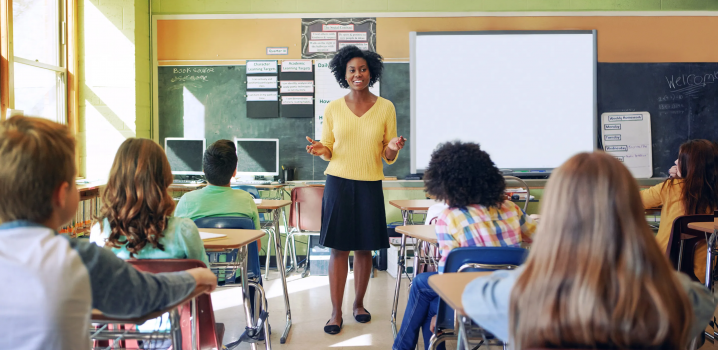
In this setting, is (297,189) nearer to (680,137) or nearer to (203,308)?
(203,308)

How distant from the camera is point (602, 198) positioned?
93 cm

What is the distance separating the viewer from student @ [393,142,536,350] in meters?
1.79

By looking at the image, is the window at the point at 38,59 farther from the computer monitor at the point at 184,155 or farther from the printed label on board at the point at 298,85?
the printed label on board at the point at 298,85

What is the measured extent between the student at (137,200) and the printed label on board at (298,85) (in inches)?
127

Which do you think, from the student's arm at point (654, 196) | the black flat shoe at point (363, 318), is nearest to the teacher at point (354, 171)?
the black flat shoe at point (363, 318)

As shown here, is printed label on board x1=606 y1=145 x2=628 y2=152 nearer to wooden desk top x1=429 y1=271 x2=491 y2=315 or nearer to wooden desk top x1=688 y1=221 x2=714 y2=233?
wooden desk top x1=688 y1=221 x2=714 y2=233

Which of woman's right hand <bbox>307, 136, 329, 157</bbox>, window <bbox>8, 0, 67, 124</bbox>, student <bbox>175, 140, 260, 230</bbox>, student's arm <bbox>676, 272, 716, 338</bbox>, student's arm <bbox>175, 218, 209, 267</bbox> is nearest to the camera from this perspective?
student's arm <bbox>676, 272, 716, 338</bbox>

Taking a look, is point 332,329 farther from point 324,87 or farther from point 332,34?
point 332,34

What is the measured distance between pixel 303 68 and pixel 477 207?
10.8 feet

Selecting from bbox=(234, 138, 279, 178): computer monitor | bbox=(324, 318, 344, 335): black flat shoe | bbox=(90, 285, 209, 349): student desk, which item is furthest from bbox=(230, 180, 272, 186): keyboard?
bbox=(90, 285, 209, 349): student desk

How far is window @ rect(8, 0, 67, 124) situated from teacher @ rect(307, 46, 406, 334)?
7.94 feet

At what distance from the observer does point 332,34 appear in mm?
4789

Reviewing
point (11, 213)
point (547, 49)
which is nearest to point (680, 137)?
point (547, 49)

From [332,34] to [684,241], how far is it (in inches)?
130
